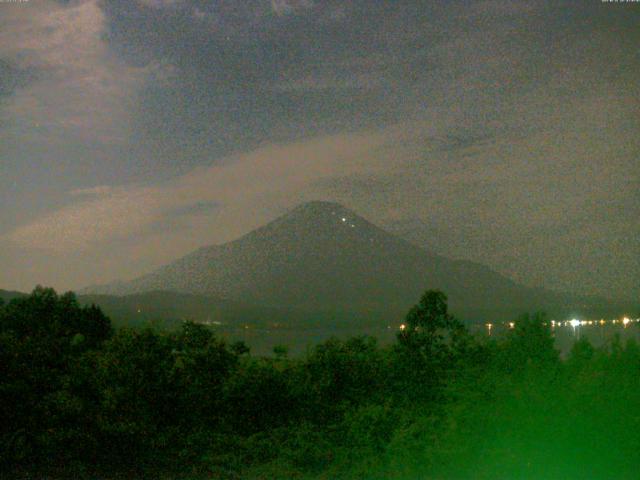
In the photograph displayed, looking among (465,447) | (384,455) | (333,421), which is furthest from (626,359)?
(333,421)

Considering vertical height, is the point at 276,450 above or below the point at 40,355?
below

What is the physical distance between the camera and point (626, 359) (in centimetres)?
768

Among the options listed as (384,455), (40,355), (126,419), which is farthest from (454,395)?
(40,355)

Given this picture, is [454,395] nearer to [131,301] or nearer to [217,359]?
[217,359]

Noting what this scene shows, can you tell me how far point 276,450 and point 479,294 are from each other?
24.0 metres

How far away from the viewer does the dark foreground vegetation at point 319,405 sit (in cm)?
661

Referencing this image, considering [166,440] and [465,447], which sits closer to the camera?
[465,447]

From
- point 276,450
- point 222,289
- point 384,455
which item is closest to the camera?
point 384,455

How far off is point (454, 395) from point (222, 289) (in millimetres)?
30616

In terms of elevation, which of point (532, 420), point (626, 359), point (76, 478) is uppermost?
point (626, 359)

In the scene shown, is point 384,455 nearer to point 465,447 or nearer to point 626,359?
point 465,447

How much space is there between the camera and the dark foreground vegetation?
260 inches

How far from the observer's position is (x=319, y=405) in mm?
9406

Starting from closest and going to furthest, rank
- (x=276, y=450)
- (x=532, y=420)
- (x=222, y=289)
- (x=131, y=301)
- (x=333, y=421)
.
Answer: (x=532, y=420) < (x=276, y=450) < (x=333, y=421) < (x=131, y=301) < (x=222, y=289)
